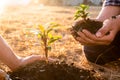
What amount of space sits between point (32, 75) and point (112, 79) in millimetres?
1127

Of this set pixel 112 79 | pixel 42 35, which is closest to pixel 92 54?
pixel 112 79

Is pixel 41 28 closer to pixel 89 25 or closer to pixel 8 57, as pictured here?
pixel 8 57

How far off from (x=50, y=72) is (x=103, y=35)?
2.75ft

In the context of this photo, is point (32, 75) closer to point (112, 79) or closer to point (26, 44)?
point (112, 79)

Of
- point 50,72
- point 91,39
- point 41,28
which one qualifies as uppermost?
point 41,28

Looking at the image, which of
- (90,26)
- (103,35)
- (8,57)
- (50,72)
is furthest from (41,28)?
(90,26)

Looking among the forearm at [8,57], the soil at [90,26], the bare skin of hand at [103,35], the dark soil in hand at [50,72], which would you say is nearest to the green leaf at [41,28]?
the dark soil in hand at [50,72]

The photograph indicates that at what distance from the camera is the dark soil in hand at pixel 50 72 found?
2264 mm

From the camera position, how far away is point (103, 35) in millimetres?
2912

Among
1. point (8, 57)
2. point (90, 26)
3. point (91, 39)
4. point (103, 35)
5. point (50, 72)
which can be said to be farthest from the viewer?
point (90, 26)

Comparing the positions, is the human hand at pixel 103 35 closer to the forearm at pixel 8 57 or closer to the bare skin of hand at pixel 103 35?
the bare skin of hand at pixel 103 35

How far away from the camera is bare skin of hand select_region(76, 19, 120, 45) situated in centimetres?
292

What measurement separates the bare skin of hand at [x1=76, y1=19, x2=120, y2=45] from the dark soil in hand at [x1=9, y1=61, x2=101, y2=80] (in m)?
0.58

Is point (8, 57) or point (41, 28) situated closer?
point (41, 28)
